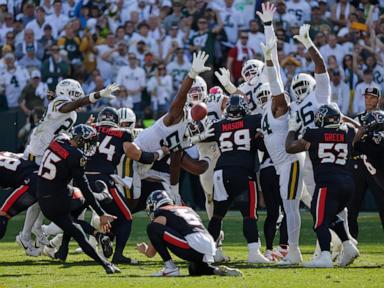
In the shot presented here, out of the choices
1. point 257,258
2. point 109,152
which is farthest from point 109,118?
point 257,258

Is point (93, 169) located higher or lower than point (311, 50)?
lower

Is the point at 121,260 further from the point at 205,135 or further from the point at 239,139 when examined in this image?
the point at 239,139

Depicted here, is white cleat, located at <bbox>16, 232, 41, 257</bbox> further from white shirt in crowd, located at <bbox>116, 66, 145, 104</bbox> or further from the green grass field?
white shirt in crowd, located at <bbox>116, 66, 145, 104</bbox>

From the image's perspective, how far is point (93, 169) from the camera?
12211 mm

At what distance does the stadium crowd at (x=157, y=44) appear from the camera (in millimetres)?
20094

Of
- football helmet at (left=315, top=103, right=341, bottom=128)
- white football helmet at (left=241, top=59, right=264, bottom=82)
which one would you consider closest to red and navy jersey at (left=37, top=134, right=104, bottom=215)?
football helmet at (left=315, top=103, right=341, bottom=128)

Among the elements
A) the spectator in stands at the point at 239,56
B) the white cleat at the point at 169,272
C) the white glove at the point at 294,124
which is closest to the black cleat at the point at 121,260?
the white cleat at the point at 169,272

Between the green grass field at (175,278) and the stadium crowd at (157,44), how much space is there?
6.41 m

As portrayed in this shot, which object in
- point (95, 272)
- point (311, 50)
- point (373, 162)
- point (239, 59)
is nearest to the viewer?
point (95, 272)

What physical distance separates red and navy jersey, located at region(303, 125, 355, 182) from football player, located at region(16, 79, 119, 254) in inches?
115

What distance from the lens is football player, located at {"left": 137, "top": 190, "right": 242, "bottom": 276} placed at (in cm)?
1009

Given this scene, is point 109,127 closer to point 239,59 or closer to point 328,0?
point 239,59

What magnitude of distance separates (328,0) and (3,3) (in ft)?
21.8

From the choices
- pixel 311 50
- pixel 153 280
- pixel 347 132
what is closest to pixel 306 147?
pixel 347 132
